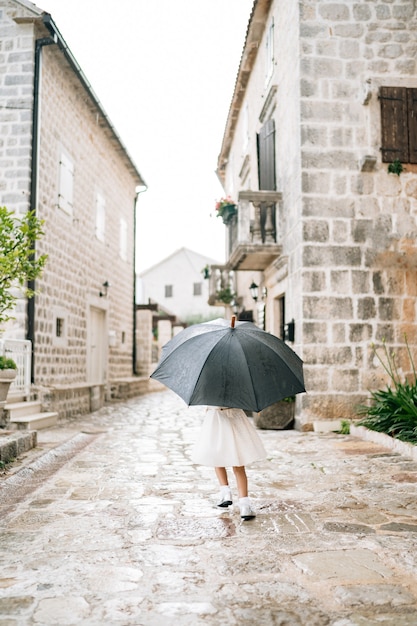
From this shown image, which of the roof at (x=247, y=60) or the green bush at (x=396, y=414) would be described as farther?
the roof at (x=247, y=60)

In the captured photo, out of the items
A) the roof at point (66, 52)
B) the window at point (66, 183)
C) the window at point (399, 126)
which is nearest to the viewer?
the window at point (399, 126)

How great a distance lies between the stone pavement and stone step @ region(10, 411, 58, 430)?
1.77 meters

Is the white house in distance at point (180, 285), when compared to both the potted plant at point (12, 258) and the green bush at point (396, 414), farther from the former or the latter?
the potted plant at point (12, 258)

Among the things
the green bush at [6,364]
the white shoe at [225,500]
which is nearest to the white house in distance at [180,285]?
the green bush at [6,364]

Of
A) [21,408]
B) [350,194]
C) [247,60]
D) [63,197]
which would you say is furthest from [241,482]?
[247,60]

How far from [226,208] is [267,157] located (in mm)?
2178

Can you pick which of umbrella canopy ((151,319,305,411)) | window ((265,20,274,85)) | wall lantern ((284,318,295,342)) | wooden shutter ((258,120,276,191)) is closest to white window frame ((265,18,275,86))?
window ((265,20,274,85))

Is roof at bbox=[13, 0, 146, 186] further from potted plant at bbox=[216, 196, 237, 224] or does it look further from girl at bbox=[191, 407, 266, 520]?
girl at bbox=[191, 407, 266, 520]

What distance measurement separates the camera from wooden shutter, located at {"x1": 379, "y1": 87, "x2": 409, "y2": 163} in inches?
354

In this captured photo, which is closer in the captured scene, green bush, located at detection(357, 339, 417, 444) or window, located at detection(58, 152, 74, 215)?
green bush, located at detection(357, 339, 417, 444)

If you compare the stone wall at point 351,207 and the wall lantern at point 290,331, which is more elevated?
the stone wall at point 351,207

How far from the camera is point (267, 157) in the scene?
1102 centimetres

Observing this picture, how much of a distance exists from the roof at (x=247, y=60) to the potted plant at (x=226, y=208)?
122 inches

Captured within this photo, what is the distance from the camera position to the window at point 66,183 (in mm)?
11325
